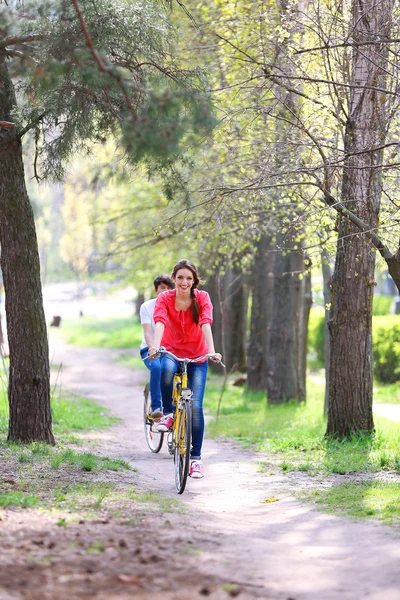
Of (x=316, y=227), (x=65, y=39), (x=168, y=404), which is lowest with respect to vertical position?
(x=168, y=404)

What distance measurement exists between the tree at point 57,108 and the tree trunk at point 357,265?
207 cm

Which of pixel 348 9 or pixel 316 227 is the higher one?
pixel 348 9

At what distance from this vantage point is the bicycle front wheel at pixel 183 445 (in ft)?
23.5

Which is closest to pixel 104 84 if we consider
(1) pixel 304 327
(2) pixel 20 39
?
(2) pixel 20 39

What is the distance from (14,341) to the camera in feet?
29.6

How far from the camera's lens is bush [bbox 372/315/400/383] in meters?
20.8

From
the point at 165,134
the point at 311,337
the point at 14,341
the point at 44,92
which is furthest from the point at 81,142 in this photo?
the point at 311,337

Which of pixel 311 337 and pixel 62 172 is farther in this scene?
pixel 311 337

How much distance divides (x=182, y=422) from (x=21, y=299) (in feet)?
8.44

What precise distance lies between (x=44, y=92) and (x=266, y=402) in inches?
362

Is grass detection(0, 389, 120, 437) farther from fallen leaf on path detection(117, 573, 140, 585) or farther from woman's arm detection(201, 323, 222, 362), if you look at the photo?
fallen leaf on path detection(117, 573, 140, 585)

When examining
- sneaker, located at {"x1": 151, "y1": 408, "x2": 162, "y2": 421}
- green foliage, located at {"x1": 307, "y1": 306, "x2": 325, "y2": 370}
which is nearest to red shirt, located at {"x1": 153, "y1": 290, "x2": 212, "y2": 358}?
sneaker, located at {"x1": 151, "y1": 408, "x2": 162, "y2": 421}

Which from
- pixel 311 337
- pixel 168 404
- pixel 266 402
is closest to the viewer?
pixel 168 404

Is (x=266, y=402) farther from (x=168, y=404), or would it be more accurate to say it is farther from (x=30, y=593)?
(x=30, y=593)
